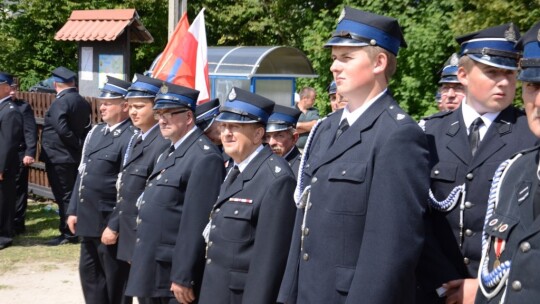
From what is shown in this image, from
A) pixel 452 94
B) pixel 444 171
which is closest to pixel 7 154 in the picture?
pixel 452 94

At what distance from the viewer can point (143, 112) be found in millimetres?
6594

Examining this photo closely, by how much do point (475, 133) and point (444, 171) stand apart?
23 centimetres

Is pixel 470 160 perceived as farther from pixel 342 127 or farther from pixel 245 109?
pixel 245 109

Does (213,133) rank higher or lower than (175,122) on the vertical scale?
lower

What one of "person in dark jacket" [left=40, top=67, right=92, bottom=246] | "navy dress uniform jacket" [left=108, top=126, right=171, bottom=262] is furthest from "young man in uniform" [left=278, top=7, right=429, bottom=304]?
"person in dark jacket" [left=40, top=67, right=92, bottom=246]

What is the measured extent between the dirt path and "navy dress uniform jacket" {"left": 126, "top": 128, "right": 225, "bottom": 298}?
9.92 ft

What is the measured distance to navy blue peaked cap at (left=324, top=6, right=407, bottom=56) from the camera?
11.8 ft

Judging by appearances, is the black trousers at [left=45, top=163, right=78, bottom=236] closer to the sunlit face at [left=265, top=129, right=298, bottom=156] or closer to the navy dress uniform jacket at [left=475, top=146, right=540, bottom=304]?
the sunlit face at [left=265, top=129, right=298, bottom=156]

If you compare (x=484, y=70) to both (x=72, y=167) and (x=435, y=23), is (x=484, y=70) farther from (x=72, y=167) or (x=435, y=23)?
(x=435, y=23)

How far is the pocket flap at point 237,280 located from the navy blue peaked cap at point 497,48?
5.69 feet

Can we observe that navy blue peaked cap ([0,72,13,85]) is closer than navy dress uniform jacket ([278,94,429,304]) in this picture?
No

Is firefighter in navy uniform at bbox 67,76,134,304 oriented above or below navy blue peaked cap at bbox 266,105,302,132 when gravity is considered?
below

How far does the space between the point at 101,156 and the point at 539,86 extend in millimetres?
5282

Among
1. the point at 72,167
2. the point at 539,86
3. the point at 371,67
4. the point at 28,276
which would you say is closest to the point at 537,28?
the point at 539,86
